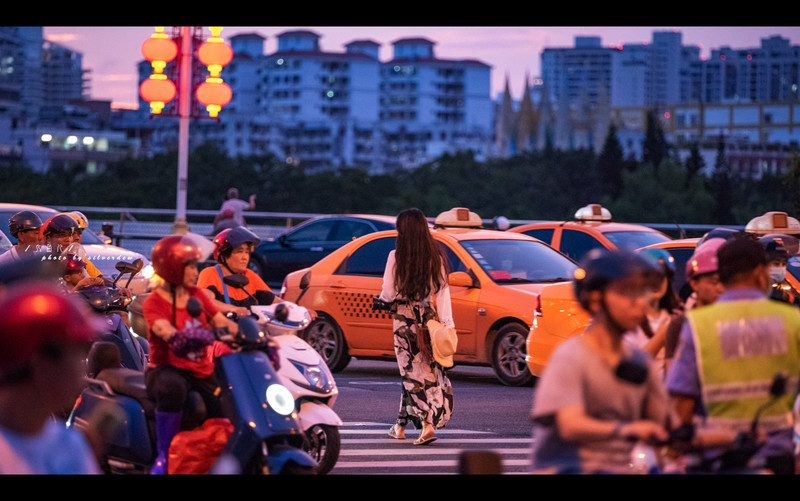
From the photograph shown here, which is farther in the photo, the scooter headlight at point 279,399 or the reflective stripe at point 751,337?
the scooter headlight at point 279,399

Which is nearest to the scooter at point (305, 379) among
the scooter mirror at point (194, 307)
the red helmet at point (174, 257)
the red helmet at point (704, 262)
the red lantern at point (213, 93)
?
the red helmet at point (174, 257)

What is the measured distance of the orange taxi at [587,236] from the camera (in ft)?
53.1

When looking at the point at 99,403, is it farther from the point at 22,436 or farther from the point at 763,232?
the point at 763,232

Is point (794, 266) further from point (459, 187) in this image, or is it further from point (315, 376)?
point (459, 187)

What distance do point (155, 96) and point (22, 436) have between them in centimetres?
1677

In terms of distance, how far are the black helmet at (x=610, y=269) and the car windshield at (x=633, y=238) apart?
11974 mm

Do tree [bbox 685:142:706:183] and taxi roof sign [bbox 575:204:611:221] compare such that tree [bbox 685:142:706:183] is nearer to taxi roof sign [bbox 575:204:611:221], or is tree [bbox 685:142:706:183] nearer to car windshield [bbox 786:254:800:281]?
taxi roof sign [bbox 575:204:611:221]

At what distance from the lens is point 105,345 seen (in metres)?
7.22

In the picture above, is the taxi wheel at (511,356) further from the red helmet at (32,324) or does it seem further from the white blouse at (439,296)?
the red helmet at (32,324)

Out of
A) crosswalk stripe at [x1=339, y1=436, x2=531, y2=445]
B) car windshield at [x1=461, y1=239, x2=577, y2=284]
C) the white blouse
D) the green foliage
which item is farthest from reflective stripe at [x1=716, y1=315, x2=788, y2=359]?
the green foliage

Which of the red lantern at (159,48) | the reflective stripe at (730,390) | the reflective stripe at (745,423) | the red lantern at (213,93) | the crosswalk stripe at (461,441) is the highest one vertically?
the red lantern at (159,48)
